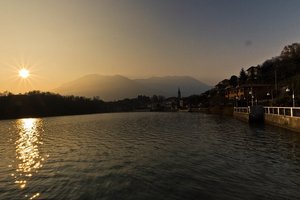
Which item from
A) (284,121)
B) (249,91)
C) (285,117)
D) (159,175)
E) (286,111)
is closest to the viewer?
(159,175)

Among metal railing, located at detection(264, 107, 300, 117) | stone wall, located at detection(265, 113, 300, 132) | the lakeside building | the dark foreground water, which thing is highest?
the lakeside building

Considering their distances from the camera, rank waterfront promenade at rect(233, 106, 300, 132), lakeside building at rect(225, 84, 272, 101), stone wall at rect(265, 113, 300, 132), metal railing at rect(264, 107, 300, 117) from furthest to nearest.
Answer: lakeside building at rect(225, 84, 272, 101) < metal railing at rect(264, 107, 300, 117) < waterfront promenade at rect(233, 106, 300, 132) < stone wall at rect(265, 113, 300, 132)

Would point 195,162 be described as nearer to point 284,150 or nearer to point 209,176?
A: point 209,176

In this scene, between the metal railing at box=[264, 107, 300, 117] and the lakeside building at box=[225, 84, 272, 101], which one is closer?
the metal railing at box=[264, 107, 300, 117]

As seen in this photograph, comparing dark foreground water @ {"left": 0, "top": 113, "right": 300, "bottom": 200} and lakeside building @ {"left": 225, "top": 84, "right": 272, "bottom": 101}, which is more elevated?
lakeside building @ {"left": 225, "top": 84, "right": 272, "bottom": 101}

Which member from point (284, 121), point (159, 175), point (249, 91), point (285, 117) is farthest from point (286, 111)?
point (249, 91)

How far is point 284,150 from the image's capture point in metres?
23.4

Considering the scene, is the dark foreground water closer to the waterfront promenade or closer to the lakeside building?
the waterfront promenade

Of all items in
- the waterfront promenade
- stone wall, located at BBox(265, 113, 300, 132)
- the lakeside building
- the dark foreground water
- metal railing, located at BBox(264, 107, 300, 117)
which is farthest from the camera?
the lakeside building

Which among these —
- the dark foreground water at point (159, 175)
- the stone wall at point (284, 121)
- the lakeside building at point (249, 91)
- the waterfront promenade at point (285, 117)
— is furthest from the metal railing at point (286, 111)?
the lakeside building at point (249, 91)

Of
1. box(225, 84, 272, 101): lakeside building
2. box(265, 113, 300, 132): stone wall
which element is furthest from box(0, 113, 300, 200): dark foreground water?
box(225, 84, 272, 101): lakeside building

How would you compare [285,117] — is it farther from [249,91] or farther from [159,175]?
[249,91]

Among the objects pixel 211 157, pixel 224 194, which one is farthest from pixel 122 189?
pixel 211 157

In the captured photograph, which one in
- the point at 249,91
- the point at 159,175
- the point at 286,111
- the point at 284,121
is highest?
the point at 249,91
